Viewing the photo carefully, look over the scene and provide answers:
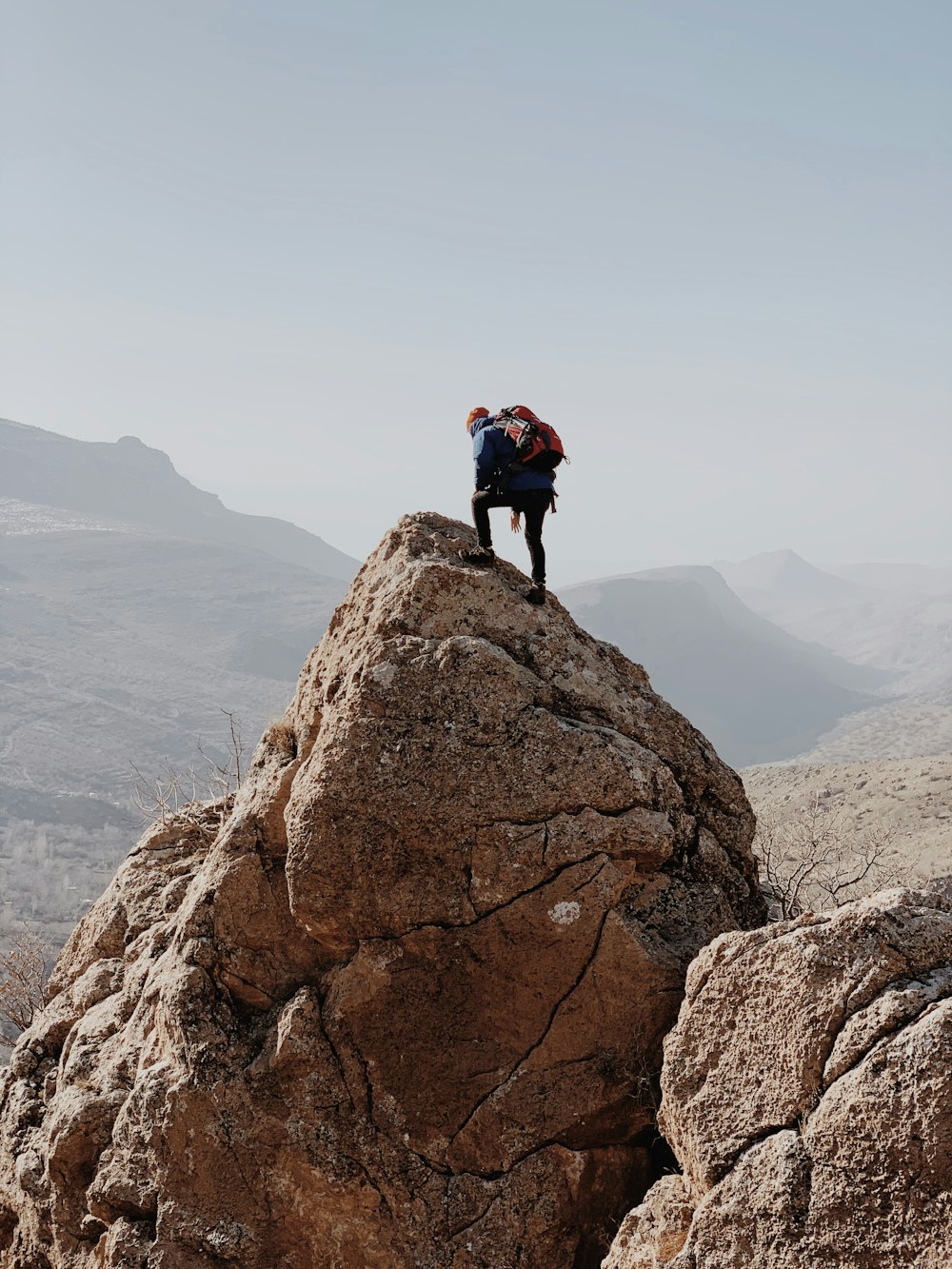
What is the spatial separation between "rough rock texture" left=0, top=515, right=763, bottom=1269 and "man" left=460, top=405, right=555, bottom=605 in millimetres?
1021

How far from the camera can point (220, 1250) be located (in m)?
5.76

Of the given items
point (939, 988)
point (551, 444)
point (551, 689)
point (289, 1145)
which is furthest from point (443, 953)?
point (551, 444)

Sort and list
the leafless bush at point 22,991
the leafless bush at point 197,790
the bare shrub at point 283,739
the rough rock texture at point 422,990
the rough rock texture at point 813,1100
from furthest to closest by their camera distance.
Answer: the leafless bush at point 22,991
the leafless bush at point 197,790
the bare shrub at point 283,739
the rough rock texture at point 422,990
the rough rock texture at point 813,1100

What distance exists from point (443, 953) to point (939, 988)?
2852 mm

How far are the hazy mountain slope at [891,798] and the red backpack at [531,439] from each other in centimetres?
3324

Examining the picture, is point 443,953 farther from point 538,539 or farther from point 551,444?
point 551,444

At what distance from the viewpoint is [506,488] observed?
7.72 meters

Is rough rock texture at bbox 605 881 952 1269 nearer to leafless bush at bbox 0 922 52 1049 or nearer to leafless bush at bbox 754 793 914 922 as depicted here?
leafless bush at bbox 0 922 52 1049

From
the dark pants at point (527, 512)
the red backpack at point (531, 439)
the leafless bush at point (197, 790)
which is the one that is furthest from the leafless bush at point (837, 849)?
the red backpack at point (531, 439)

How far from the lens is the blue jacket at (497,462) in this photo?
7691 millimetres

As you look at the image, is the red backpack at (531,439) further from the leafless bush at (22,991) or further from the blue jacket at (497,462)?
the leafless bush at (22,991)

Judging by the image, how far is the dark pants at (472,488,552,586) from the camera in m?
7.71

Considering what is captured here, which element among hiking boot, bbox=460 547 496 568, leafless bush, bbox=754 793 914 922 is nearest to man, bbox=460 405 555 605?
hiking boot, bbox=460 547 496 568

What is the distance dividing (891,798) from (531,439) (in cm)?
4837
